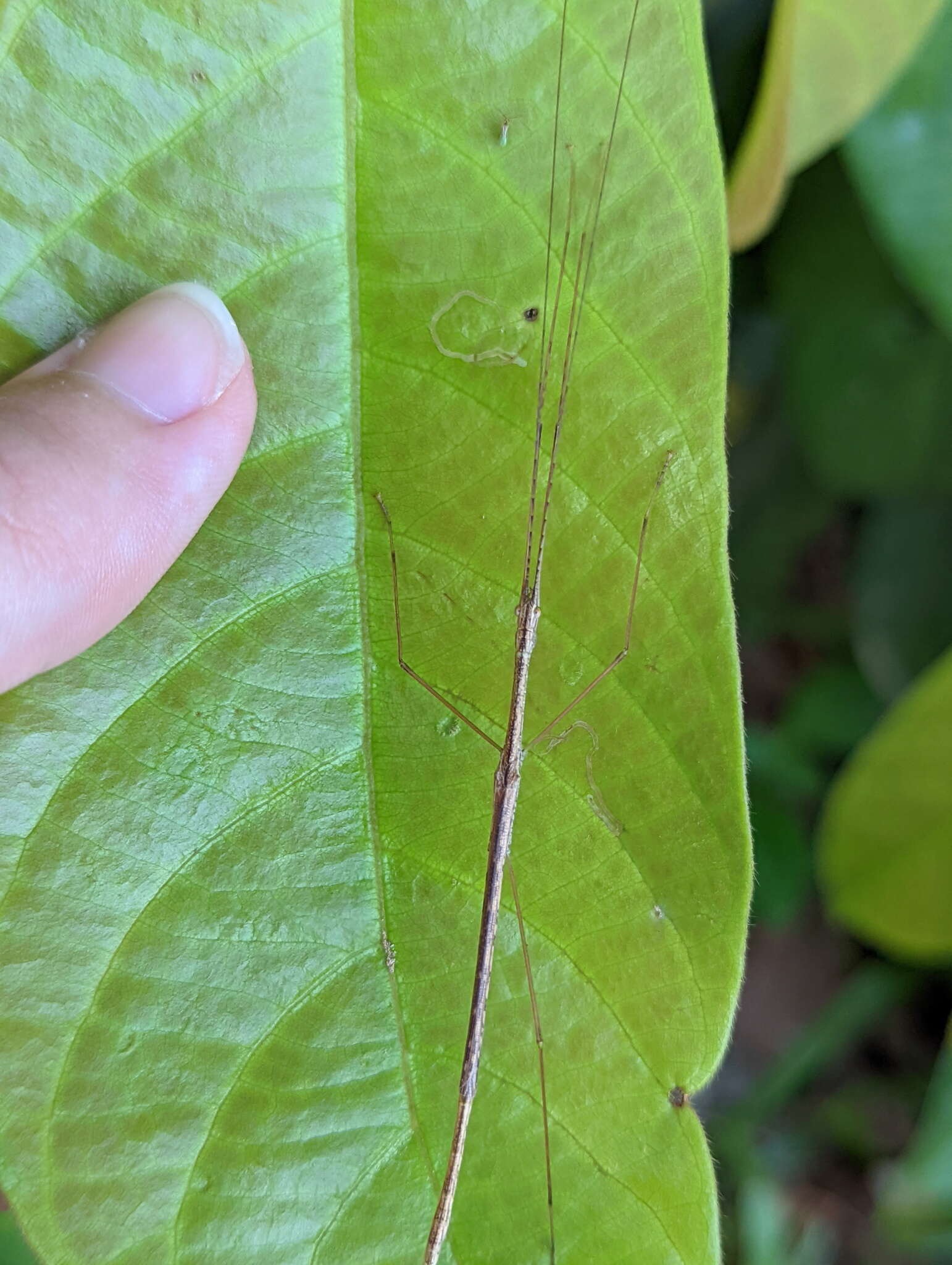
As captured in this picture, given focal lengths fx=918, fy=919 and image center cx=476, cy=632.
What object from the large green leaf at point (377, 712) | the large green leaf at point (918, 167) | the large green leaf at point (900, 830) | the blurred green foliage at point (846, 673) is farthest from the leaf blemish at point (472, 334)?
the large green leaf at point (900, 830)

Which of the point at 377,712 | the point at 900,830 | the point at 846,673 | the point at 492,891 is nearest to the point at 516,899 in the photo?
the point at 492,891

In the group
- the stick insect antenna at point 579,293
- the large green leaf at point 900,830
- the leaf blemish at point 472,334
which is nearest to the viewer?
the stick insect antenna at point 579,293

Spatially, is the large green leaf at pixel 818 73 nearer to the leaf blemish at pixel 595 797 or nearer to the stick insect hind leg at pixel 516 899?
the stick insect hind leg at pixel 516 899

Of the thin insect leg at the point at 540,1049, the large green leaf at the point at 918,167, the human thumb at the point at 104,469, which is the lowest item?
the thin insect leg at the point at 540,1049

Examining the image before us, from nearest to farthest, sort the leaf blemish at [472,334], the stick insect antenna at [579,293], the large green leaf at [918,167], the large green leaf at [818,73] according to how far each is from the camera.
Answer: the stick insect antenna at [579,293] → the leaf blemish at [472,334] → the large green leaf at [818,73] → the large green leaf at [918,167]

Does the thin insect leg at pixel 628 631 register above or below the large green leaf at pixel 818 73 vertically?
below

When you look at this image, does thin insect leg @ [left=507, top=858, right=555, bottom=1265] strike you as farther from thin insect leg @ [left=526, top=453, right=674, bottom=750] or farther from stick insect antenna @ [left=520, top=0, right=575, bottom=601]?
stick insect antenna @ [left=520, top=0, right=575, bottom=601]

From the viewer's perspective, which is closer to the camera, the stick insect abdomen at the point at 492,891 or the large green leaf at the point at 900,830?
the stick insect abdomen at the point at 492,891

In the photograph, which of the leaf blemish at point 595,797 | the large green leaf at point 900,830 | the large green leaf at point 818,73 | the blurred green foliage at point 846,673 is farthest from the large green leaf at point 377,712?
the large green leaf at point 900,830

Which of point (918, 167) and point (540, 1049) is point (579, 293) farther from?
point (540, 1049)
